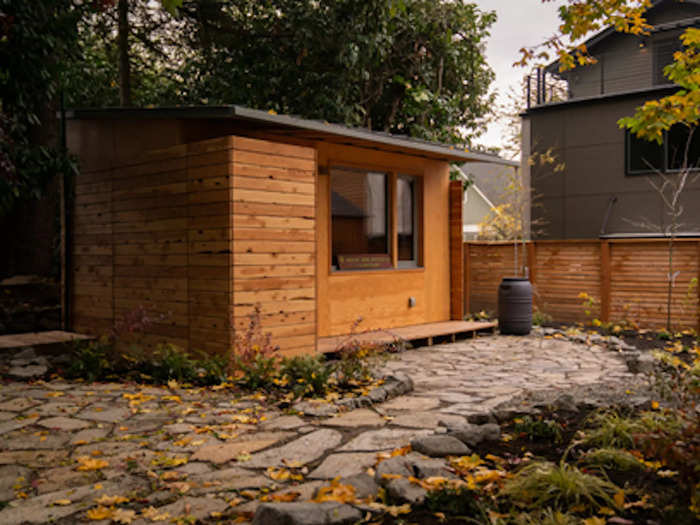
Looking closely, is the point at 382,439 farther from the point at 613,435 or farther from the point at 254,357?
the point at 254,357

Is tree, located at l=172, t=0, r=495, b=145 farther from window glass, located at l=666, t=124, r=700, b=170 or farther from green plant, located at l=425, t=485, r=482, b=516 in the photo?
green plant, located at l=425, t=485, r=482, b=516

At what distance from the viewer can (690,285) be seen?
31.0 ft

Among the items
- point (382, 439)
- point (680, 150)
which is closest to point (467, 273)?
point (680, 150)

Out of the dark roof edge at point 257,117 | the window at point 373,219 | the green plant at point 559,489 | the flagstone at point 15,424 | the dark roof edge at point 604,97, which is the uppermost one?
the dark roof edge at point 604,97

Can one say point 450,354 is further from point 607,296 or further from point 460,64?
point 460,64

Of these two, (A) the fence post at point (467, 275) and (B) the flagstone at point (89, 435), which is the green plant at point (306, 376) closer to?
(B) the flagstone at point (89, 435)

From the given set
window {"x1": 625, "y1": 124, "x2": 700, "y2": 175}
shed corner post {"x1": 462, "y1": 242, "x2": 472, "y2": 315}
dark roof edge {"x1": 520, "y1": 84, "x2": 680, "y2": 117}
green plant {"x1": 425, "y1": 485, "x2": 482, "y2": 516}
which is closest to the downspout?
window {"x1": 625, "y1": 124, "x2": 700, "y2": 175}

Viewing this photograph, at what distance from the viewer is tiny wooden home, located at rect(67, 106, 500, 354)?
6152 millimetres

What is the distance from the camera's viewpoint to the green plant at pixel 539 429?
357 centimetres

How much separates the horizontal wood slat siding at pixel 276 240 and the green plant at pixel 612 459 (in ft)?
12.5

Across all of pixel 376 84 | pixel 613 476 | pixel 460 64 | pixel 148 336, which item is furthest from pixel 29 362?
pixel 460 64

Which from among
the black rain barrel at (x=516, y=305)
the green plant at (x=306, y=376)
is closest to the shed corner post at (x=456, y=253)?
the black rain barrel at (x=516, y=305)

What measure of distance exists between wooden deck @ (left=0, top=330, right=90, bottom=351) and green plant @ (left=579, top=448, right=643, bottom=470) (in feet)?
19.1

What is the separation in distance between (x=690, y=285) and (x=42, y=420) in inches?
364
